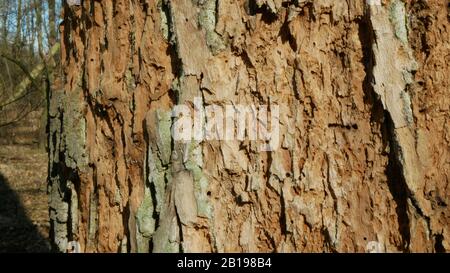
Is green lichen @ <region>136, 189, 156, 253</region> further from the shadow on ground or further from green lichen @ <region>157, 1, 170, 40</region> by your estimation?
the shadow on ground

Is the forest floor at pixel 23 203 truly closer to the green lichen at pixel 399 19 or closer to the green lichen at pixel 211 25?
the green lichen at pixel 211 25

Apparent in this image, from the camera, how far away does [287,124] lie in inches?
54.7

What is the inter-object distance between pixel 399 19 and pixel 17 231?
6296 millimetres

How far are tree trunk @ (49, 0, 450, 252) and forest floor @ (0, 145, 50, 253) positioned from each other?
4.67m

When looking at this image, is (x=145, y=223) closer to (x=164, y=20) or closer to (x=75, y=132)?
(x=75, y=132)

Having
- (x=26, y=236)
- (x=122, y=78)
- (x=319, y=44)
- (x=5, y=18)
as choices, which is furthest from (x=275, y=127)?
(x=5, y=18)

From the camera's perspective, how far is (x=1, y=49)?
9.62 m

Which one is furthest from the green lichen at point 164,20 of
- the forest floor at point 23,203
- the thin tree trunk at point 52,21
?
the thin tree trunk at point 52,21

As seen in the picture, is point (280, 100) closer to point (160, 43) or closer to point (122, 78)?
point (160, 43)

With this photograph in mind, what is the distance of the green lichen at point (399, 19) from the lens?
1.30 m

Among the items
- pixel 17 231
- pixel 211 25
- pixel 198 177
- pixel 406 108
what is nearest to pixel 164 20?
pixel 211 25

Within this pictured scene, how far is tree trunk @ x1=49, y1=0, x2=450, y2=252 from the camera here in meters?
1.30

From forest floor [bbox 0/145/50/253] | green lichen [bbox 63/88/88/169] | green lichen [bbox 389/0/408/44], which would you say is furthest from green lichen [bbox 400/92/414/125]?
forest floor [bbox 0/145/50/253]

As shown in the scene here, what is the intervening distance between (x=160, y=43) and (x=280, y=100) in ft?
1.29
